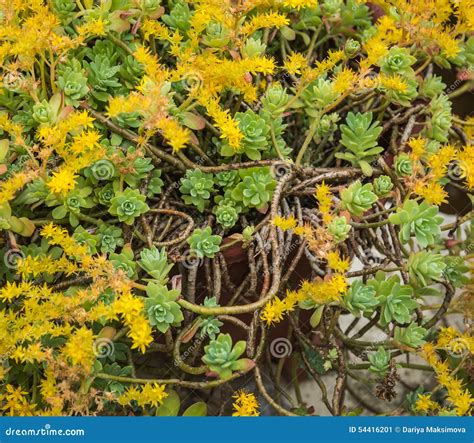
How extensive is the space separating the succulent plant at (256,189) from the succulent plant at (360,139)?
161 millimetres

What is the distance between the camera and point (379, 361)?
109 cm

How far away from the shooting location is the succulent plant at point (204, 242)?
1.06 metres

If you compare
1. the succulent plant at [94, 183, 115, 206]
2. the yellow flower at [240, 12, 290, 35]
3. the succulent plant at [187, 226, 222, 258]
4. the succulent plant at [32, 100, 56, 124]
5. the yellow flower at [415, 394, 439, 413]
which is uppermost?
the yellow flower at [240, 12, 290, 35]

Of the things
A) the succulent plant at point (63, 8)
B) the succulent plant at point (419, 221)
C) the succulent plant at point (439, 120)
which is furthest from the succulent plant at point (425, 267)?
the succulent plant at point (63, 8)

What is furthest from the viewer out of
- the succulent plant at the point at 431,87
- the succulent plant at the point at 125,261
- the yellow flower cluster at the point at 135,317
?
the succulent plant at the point at 431,87

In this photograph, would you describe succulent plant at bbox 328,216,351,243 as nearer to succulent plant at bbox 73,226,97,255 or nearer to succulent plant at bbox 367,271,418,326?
succulent plant at bbox 367,271,418,326

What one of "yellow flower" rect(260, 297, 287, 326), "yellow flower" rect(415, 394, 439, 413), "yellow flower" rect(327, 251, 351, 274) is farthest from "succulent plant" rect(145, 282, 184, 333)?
"yellow flower" rect(415, 394, 439, 413)

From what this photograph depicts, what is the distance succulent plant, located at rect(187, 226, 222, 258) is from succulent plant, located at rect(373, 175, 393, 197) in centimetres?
29

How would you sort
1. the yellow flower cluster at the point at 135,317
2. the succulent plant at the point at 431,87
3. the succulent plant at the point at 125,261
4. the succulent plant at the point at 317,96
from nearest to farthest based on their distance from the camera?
the yellow flower cluster at the point at 135,317 → the succulent plant at the point at 125,261 → the succulent plant at the point at 317,96 → the succulent plant at the point at 431,87

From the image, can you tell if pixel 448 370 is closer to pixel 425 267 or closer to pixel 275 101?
pixel 425 267

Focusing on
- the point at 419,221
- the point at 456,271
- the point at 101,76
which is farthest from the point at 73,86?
the point at 456,271

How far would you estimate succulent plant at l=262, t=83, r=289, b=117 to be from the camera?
1.10 m

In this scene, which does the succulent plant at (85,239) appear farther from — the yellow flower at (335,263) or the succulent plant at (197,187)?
the yellow flower at (335,263)

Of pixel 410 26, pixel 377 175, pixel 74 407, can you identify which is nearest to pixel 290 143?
pixel 377 175
